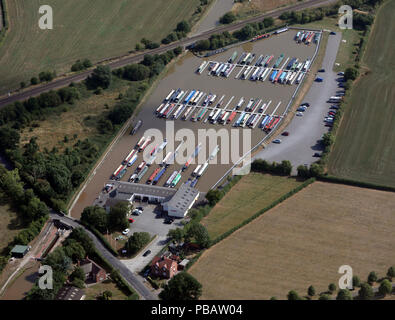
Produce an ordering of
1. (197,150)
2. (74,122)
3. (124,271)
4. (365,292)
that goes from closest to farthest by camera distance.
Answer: (365,292), (124,271), (197,150), (74,122)

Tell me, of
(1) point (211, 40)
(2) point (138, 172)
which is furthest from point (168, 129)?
(1) point (211, 40)

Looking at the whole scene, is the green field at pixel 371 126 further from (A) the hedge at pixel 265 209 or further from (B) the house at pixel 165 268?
(B) the house at pixel 165 268

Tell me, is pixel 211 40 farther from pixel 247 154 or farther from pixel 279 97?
pixel 247 154

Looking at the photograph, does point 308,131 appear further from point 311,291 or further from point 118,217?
point 311,291

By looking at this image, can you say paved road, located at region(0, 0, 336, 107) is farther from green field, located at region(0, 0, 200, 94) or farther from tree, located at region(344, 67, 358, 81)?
tree, located at region(344, 67, 358, 81)

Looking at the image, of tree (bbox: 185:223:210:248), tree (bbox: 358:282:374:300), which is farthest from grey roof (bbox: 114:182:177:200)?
tree (bbox: 358:282:374:300)

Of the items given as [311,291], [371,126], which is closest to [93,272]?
[311,291]
